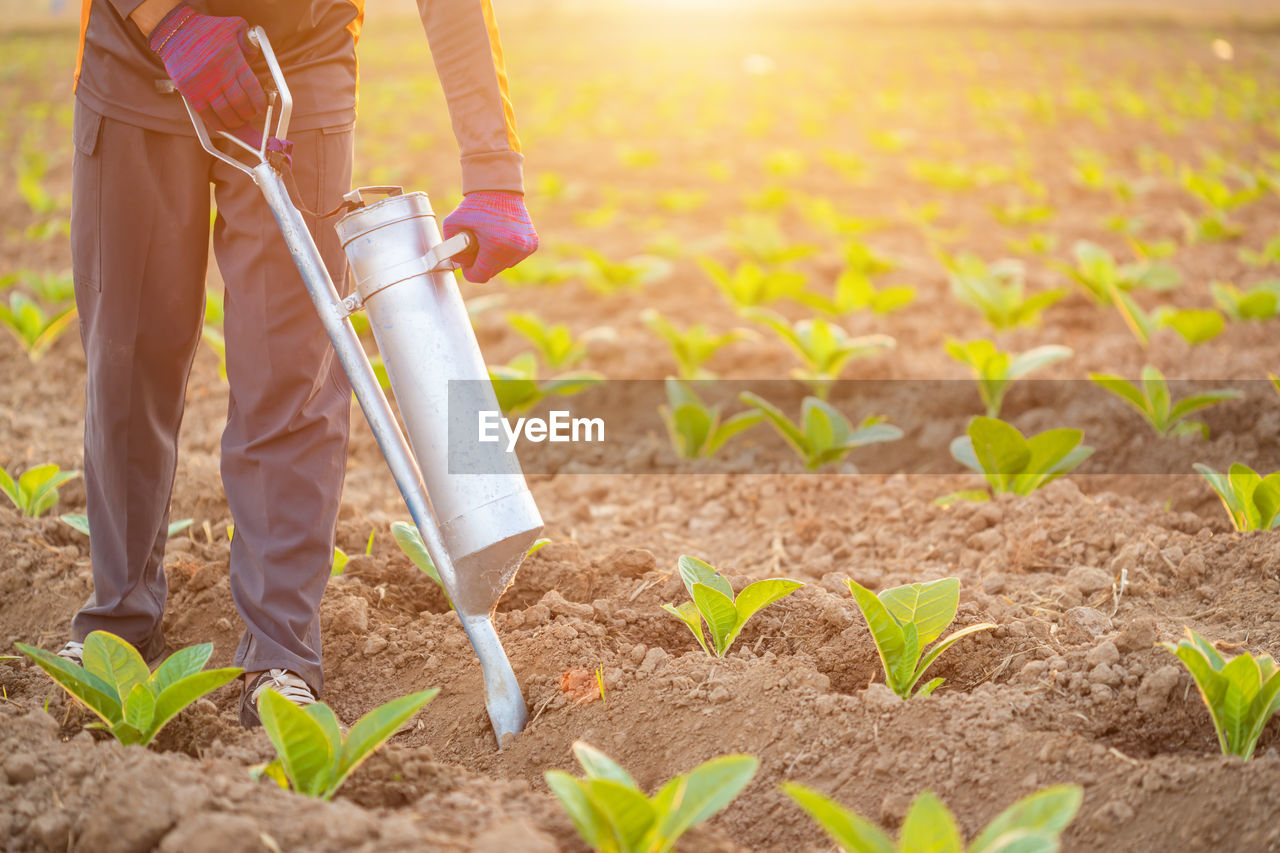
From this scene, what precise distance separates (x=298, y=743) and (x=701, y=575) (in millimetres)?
895

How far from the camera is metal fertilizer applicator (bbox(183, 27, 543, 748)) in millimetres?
1928

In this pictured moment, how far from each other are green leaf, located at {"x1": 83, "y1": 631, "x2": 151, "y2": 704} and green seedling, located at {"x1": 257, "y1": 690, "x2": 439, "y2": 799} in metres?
0.35

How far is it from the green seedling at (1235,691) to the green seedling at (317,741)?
1.25 m

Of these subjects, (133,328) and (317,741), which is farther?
(133,328)

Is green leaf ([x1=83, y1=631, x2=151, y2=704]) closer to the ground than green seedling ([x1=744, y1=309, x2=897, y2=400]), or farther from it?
farther from it

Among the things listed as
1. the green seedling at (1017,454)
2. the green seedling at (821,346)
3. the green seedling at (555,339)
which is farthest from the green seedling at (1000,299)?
the green seedling at (1017,454)

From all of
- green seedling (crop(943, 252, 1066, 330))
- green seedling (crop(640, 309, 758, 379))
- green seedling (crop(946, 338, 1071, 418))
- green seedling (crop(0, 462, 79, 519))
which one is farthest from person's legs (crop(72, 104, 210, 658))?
green seedling (crop(943, 252, 1066, 330))

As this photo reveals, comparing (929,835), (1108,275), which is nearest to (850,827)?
(929,835)

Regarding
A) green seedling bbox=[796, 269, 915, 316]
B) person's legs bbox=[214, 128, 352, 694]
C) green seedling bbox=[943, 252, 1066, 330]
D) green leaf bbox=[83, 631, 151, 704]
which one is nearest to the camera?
green leaf bbox=[83, 631, 151, 704]

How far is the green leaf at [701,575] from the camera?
7.22 ft

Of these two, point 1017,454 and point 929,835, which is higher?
point 929,835

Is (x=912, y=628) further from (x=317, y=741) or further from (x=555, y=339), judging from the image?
(x=555, y=339)

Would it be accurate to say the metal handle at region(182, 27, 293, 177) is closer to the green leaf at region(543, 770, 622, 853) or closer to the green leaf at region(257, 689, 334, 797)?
the green leaf at region(257, 689, 334, 797)

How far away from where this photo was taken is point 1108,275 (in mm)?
4938
